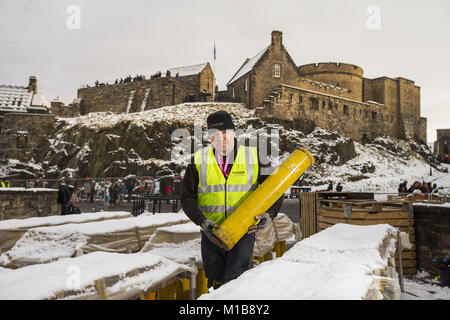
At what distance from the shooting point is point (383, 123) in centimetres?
4700

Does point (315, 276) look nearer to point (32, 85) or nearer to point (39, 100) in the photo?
point (39, 100)

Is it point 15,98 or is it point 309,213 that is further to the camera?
point 15,98

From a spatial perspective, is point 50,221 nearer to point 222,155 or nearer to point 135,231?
point 135,231

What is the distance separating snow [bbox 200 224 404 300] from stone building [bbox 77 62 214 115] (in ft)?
126

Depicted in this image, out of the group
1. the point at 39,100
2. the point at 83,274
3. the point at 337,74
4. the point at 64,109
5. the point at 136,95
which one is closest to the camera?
the point at 83,274

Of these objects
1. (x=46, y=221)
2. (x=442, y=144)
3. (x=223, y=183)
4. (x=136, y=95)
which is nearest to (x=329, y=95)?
(x=136, y=95)

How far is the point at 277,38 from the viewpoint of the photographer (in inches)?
1470

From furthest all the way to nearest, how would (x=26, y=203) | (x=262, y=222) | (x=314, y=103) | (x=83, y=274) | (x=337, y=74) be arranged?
(x=337, y=74) → (x=314, y=103) → (x=26, y=203) → (x=262, y=222) → (x=83, y=274)

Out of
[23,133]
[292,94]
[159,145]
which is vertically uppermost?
[292,94]

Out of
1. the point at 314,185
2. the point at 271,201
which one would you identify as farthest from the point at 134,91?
the point at 271,201

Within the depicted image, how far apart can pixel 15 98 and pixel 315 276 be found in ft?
185

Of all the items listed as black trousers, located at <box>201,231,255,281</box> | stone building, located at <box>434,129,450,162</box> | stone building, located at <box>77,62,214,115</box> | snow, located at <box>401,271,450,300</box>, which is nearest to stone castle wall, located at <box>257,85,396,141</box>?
stone building, located at <box>77,62,214,115</box>
